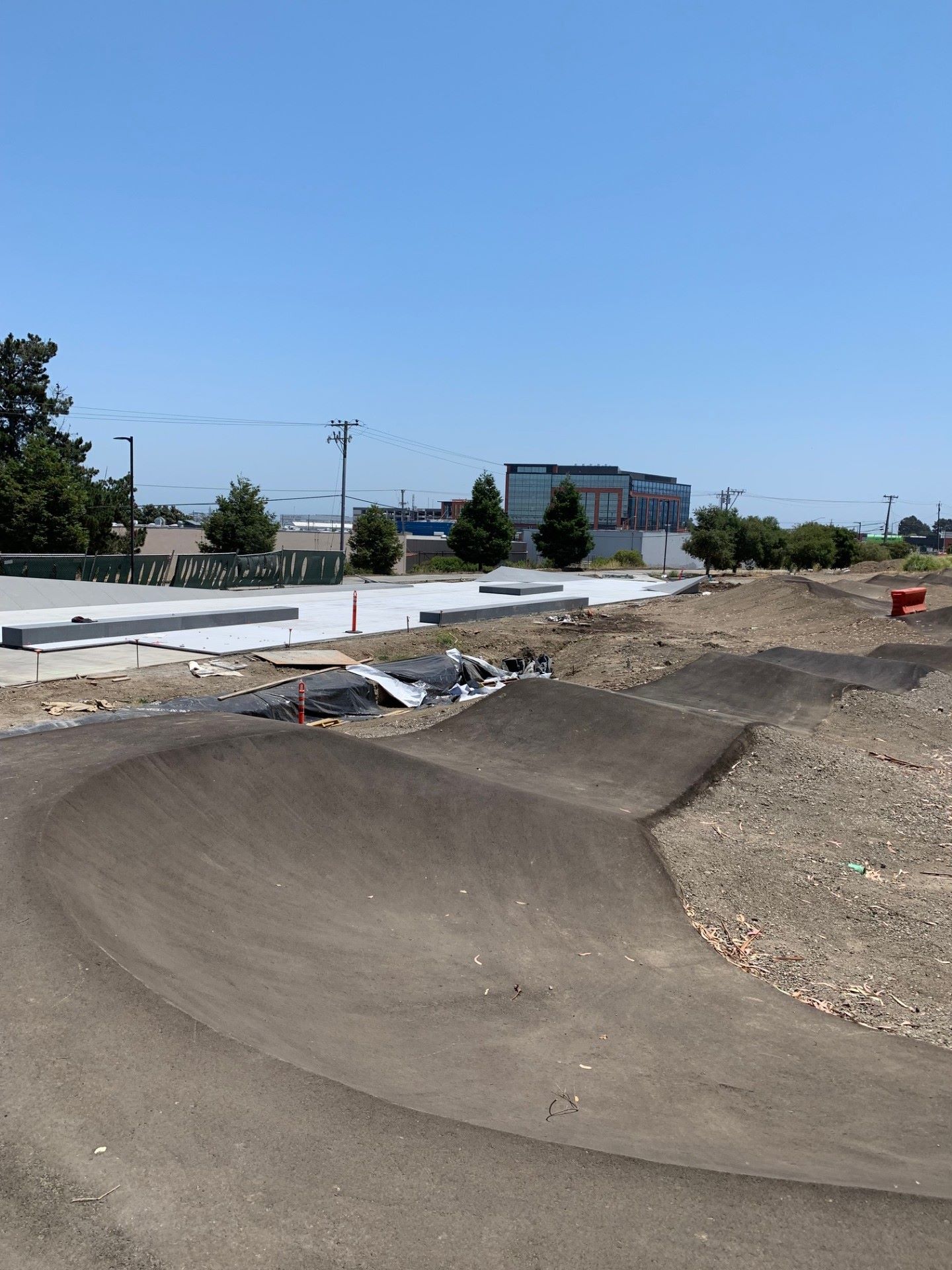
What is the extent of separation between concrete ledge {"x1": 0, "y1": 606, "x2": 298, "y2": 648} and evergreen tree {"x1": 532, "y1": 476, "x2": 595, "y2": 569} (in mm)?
46528

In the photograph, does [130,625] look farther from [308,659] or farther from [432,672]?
[432,672]

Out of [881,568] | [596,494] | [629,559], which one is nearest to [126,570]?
[881,568]

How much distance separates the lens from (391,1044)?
5.10 meters

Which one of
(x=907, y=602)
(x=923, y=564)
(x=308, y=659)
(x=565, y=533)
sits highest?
(x=565, y=533)

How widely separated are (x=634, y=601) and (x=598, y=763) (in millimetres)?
26789

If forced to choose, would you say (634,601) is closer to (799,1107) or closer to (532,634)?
(532,634)

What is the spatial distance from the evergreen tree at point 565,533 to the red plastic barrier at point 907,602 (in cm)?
4242

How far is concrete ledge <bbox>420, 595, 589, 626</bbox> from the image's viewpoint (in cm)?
2706

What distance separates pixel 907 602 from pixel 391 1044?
2770 centimetres

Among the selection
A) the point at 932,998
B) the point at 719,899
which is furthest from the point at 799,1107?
the point at 719,899

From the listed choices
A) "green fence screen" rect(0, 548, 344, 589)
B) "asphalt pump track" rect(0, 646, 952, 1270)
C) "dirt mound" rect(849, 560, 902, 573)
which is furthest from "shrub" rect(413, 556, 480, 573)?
"asphalt pump track" rect(0, 646, 952, 1270)

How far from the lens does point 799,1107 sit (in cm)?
499

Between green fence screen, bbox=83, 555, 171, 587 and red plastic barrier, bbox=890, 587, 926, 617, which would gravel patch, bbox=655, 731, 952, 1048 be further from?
green fence screen, bbox=83, 555, 171, 587

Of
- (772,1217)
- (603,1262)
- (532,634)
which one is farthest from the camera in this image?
(532,634)
